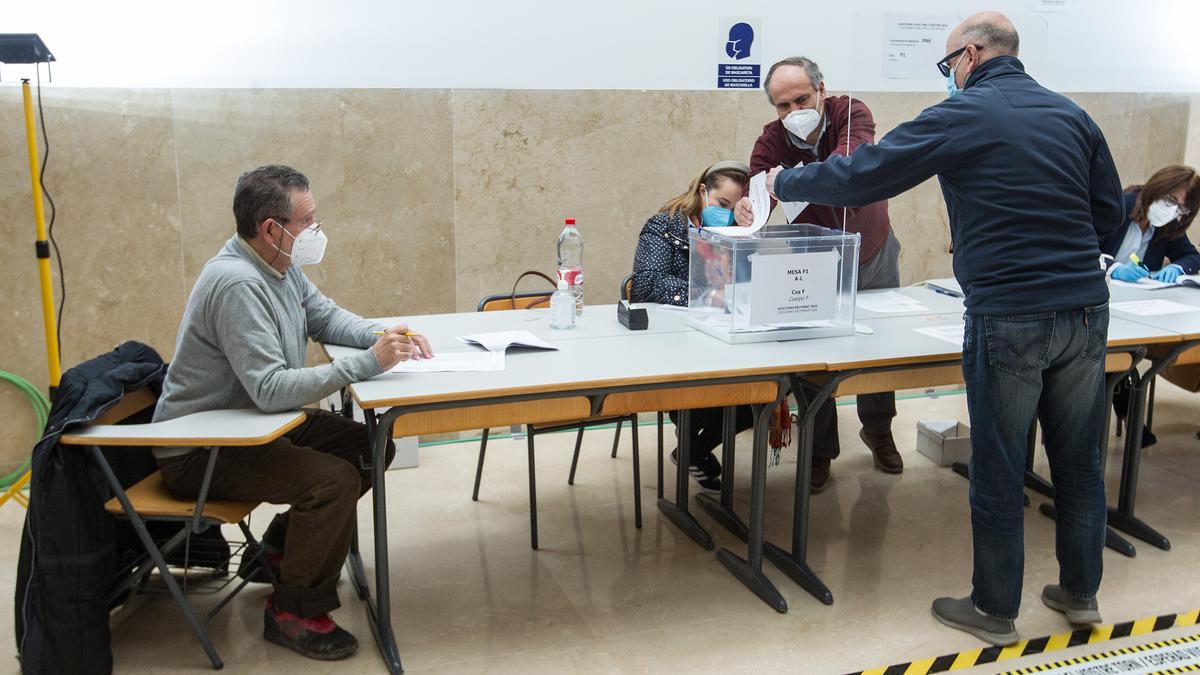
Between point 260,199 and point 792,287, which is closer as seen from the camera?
point 260,199

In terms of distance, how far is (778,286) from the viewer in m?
3.16

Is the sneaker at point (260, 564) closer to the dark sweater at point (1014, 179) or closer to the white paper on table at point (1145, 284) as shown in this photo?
the dark sweater at point (1014, 179)

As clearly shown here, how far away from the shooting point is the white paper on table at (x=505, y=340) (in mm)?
3076

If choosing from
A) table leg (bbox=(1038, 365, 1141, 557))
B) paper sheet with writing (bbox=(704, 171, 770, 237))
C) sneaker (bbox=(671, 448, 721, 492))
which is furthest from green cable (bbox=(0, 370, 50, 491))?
table leg (bbox=(1038, 365, 1141, 557))

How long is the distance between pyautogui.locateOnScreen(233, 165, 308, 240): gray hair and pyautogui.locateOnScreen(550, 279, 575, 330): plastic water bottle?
0.91 metres

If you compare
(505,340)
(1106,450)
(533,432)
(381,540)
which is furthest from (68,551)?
(1106,450)

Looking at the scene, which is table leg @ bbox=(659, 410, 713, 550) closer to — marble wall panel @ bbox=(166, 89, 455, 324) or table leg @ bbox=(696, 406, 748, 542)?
table leg @ bbox=(696, 406, 748, 542)

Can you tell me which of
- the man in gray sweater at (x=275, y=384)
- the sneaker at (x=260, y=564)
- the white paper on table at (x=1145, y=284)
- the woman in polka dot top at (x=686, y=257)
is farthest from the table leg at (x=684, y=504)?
the white paper on table at (x=1145, y=284)

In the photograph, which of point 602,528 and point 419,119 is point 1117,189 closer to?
point 602,528

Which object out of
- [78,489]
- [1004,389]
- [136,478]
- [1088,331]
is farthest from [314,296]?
[1088,331]

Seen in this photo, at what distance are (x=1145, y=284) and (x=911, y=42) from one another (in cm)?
167

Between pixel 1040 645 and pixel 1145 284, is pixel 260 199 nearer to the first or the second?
pixel 1040 645

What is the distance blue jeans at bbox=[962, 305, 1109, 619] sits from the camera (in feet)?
8.76

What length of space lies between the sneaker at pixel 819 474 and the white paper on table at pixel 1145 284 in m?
1.40
